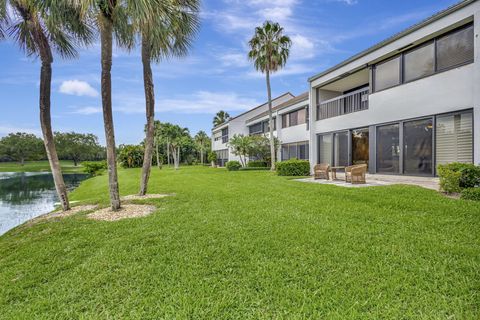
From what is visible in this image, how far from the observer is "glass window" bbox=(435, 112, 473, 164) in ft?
28.3

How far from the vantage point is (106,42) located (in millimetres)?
6980

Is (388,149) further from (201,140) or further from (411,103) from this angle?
(201,140)

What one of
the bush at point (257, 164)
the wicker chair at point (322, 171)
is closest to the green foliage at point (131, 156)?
the bush at point (257, 164)

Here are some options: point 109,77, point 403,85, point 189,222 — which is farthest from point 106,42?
point 403,85

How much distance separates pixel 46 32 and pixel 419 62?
13186mm

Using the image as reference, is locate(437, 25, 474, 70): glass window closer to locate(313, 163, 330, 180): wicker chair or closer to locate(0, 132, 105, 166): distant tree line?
locate(313, 163, 330, 180): wicker chair

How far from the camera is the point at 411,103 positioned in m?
10.5

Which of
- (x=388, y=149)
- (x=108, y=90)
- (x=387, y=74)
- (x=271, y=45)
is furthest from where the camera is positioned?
(x=271, y=45)

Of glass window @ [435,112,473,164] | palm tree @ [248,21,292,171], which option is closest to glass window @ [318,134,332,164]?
glass window @ [435,112,473,164]

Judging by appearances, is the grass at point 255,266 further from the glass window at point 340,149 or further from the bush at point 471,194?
the glass window at point 340,149

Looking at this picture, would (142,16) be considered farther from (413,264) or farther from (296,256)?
(413,264)

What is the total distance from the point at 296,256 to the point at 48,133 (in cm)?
795

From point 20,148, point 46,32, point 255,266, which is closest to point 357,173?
point 255,266

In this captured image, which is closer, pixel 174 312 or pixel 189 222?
pixel 174 312
